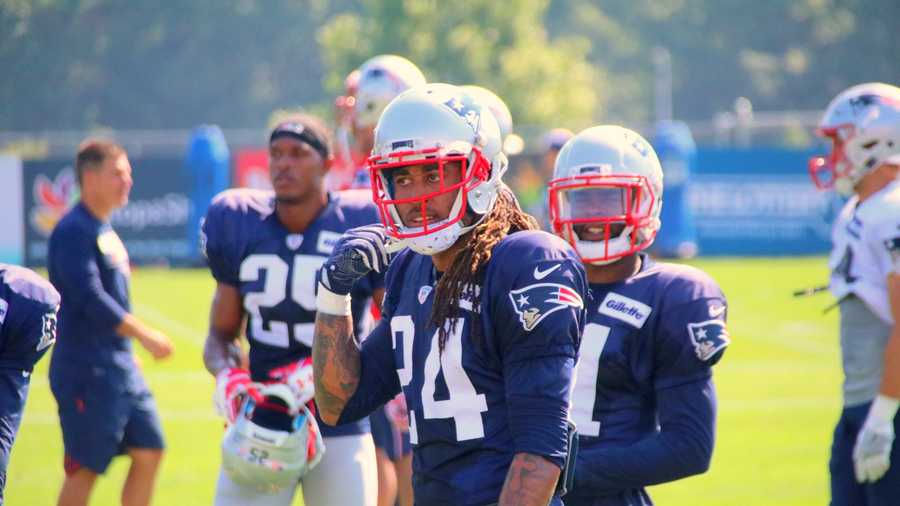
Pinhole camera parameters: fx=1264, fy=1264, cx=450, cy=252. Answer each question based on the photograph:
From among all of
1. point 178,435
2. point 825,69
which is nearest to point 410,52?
point 825,69

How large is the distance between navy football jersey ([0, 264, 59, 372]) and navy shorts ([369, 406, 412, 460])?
7.64ft

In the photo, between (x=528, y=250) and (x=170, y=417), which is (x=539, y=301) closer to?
(x=528, y=250)

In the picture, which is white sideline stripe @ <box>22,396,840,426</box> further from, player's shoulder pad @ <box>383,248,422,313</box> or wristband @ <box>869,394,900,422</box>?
player's shoulder pad @ <box>383,248,422,313</box>

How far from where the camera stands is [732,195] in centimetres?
2269

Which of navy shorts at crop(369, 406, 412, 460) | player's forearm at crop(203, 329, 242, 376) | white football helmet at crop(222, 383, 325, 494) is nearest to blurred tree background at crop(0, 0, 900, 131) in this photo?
navy shorts at crop(369, 406, 412, 460)

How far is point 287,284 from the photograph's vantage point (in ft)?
16.0

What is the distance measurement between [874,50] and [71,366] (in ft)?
141

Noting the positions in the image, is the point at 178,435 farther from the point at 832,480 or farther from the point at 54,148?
the point at 54,148

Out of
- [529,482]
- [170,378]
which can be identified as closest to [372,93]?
[529,482]

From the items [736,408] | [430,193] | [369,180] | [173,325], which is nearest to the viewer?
[430,193]

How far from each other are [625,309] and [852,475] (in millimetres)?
1459

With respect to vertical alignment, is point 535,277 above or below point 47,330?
above

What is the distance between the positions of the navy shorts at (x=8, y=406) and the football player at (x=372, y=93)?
2.45 metres

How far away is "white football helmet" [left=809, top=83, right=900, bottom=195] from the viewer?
15.7 feet
